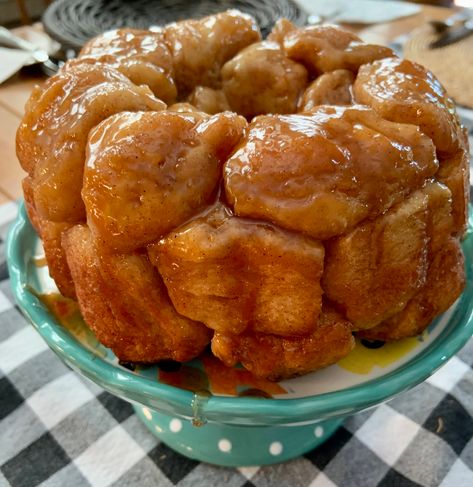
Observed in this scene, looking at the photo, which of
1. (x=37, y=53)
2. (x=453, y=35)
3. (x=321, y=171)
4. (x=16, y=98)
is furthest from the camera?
(x=453, y=35)

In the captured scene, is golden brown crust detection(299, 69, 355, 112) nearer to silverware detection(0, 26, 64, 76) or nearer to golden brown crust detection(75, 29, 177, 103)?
golden brown crust detection(75, 29, 177, 103)

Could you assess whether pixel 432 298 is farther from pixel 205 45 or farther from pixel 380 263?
pixel 205 45


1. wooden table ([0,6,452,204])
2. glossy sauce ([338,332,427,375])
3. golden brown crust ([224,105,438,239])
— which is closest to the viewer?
golden brown crust ([224,105,438,239])

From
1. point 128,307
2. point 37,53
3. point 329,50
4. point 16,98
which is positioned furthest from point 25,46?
point 128,307

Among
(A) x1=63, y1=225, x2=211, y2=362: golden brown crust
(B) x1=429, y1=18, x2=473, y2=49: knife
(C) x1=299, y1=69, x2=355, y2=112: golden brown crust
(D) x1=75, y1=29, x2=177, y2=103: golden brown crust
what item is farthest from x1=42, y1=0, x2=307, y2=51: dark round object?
(A) x1=63, y1=225, x2=211, y2=362: golden brown crust

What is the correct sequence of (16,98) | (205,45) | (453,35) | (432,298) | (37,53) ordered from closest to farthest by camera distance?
(432,298) < (205,45) < (16,98) < (37,53) < (453,35)

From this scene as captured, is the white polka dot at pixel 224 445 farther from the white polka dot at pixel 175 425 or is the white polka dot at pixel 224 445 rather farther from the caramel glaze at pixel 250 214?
the caramel glaze at pixel 250 214
